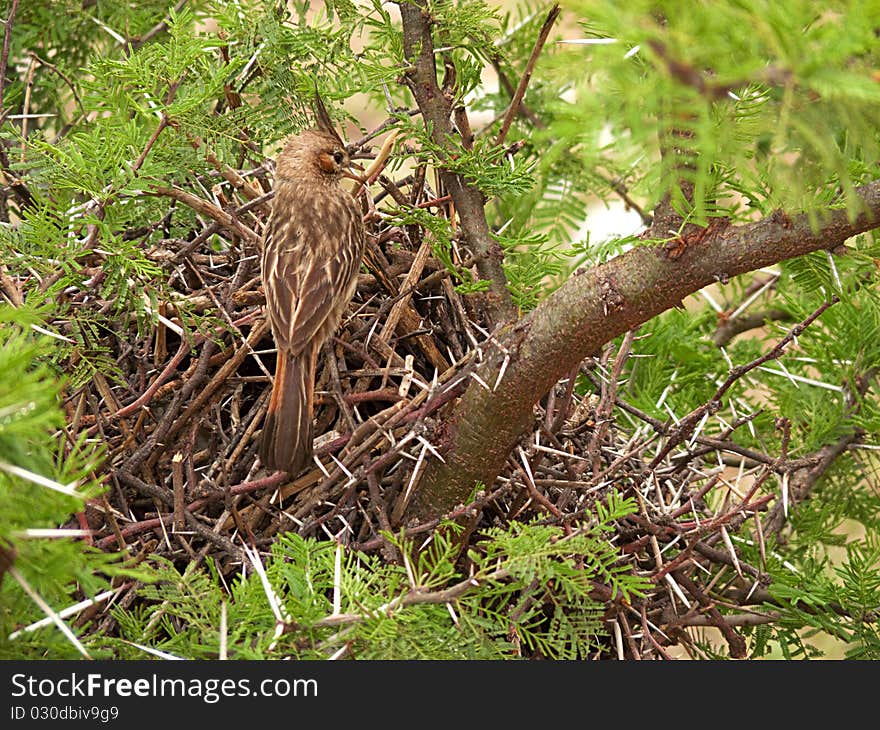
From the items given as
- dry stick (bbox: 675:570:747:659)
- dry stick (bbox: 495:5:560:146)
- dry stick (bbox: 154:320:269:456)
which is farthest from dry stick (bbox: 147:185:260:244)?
dry stick (bbox: 675:570:747:659)

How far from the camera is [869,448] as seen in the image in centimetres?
238

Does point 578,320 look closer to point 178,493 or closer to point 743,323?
point 178,493

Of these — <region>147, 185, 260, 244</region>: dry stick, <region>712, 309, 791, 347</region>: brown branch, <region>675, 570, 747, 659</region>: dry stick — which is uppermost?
<region>147, 185, 260, 244</region>: dry stick

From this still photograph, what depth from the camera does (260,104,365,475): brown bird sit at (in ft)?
6.48

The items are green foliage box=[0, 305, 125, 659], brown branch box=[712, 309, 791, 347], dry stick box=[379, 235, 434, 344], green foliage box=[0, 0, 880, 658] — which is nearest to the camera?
green foliage box=[0, 0, 880, 658]

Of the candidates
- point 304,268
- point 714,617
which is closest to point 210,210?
point 304,268

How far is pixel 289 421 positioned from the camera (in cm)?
197

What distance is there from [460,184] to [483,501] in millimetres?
661

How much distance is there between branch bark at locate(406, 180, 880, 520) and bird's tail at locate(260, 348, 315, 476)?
0.79ft

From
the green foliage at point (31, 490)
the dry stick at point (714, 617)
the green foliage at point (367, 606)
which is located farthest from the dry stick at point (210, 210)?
the dry stick at point (714, 617)

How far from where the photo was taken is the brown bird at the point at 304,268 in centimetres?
198

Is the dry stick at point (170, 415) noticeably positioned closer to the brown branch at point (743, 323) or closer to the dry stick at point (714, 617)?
the dry stick at point (714, 617)

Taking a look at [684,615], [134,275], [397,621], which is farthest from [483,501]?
[134,275]

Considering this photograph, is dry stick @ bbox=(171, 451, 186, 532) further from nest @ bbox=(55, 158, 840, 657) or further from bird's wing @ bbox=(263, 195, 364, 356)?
bird's wing @ bbox=(263, 195, 364, 356)
